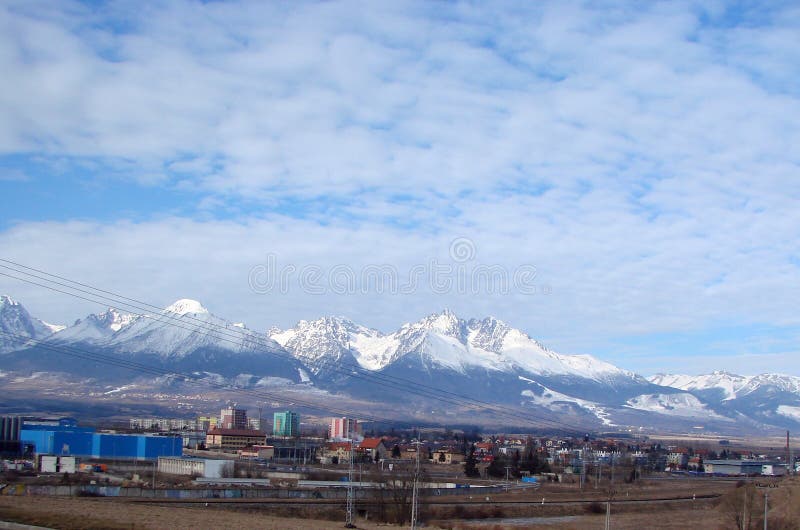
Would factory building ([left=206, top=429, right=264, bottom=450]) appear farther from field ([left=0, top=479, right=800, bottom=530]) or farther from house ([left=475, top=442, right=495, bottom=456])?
Result: field ([left=0, top=479, right=800, bottom=530])

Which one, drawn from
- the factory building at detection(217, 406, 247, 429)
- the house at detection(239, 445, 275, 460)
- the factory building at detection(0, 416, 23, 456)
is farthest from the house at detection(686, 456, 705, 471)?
the factory building at detection(0, 416, 23, 456)

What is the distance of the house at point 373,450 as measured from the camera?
111463 mm

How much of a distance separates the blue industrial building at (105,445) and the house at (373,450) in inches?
962

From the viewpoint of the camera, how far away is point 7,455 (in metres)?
91.8

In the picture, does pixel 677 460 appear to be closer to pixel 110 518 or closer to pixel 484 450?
pixel 484 450

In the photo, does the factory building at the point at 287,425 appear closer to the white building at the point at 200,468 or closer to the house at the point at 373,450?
the house at the point at 373,450

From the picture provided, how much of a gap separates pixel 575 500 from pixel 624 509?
21.9 feet

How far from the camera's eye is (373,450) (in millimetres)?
115500

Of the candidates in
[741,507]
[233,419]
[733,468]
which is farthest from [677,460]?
[741,507]

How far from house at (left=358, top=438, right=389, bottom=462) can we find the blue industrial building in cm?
2443

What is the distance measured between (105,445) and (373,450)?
113ft

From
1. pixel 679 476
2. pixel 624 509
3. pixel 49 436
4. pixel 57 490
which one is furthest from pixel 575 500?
pixel 49 436

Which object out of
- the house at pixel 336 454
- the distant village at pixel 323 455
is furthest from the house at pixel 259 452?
the house at pixel 336 454

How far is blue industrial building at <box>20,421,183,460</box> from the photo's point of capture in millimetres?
96375
